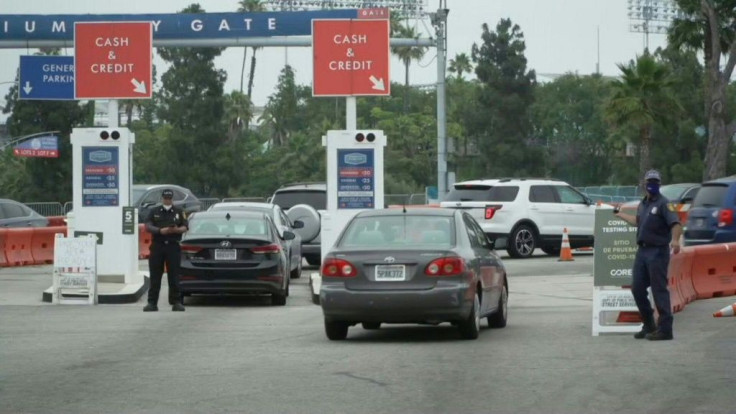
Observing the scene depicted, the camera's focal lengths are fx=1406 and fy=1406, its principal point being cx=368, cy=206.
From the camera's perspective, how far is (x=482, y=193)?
106 feet

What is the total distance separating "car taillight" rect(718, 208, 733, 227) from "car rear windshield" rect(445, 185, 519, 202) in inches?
284

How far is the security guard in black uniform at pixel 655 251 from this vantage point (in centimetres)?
1460

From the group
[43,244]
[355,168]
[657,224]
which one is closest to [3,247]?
[43,244]

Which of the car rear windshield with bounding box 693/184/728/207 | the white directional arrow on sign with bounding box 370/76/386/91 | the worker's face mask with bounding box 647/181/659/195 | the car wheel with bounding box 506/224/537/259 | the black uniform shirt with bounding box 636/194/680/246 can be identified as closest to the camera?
the black uniform shirt with bounding box 636/194/680/246

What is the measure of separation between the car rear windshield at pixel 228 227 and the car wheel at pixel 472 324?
6.29 metres

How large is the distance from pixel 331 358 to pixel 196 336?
303 centimetres

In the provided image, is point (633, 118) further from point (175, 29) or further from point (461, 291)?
point (461, 291)

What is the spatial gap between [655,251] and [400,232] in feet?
9.07

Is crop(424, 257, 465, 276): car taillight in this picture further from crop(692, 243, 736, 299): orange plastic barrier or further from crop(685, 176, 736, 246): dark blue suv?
crop(685, 176, 736, 246): dark blue suv

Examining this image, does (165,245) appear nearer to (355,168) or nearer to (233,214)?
(233,214)

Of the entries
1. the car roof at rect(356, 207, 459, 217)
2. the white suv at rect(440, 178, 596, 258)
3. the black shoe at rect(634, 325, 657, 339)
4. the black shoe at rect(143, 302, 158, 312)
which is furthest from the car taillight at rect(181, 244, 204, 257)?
the white suv at rect(440, 178, 596, 258)

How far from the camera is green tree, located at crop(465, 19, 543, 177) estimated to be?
78.8 metres

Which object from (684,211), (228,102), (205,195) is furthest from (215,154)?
(684,211)

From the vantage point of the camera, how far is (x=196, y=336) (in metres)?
16.2
